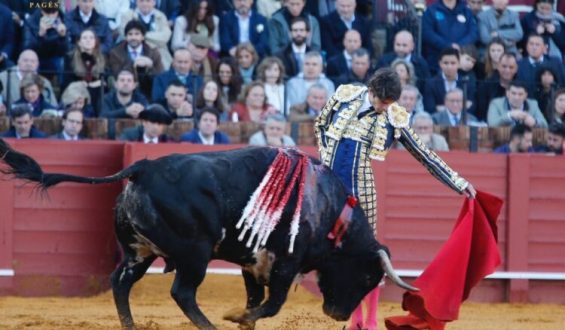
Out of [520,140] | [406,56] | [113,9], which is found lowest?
[520,140]

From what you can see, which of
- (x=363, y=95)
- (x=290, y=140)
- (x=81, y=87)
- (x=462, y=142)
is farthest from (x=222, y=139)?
(x=363, y=95)

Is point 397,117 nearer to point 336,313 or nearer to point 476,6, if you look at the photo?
point 336,313

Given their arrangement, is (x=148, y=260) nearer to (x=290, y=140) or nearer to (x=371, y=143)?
(x=371, y=143)

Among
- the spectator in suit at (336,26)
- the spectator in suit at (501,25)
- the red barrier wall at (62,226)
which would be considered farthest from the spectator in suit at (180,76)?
the spectator in suit at (501,25)

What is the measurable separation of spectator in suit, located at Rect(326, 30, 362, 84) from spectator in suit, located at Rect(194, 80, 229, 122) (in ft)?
3.45

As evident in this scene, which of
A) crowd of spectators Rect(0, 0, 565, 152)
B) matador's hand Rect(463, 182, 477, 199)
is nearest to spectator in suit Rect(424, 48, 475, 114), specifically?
crowd of spectators Rect(0, 0, 565, 152)

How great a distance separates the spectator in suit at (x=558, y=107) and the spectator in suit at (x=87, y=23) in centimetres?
364

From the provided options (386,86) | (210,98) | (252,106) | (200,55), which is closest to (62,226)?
(210,98)

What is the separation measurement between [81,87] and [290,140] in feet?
5.15

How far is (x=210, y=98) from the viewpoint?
32.6 ft

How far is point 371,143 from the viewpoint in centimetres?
677

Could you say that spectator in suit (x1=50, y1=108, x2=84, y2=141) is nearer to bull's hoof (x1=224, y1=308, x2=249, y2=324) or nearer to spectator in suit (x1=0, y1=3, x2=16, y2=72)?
spectator in suit (x1=0, y1=3, x2=16, y2=72)

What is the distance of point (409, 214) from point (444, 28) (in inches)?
87.8

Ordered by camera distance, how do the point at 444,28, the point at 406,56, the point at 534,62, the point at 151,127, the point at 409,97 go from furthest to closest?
the point at 534,62 → the point at 444,28 → the point at 406,56 → the point at 409,97 → the point at 151,127
